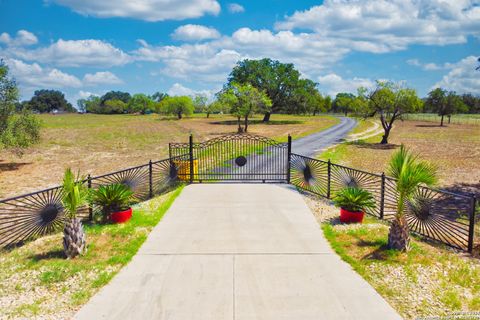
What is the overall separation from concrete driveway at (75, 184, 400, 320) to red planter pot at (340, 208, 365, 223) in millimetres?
862

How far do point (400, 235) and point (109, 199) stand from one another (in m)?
7.47

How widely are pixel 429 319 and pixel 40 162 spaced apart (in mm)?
23865

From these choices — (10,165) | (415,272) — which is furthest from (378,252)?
(10,165)

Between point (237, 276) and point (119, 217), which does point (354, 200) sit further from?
point (119, 217)

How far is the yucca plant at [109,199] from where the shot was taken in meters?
9.77

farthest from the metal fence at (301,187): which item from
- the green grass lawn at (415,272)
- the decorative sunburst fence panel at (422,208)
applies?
the green grass lawn at (415,272)

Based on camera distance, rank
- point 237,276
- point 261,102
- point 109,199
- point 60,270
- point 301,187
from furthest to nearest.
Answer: point 261,102 < point 301,187 < point 109,199 < point 60,270 < point 237,276

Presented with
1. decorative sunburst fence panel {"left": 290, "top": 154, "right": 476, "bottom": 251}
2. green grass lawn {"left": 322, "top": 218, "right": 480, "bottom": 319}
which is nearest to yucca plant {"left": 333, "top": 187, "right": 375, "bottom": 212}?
decorative sunburst fence panel {"left": 290, "top": 154, "right": 476, "bottom": 251}

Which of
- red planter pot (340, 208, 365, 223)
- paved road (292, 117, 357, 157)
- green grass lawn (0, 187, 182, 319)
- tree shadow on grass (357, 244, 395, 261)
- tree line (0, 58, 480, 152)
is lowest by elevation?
green grass lawn (0, 187, 182, 319)

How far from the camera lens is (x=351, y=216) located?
986cm

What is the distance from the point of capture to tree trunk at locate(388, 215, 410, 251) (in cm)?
773

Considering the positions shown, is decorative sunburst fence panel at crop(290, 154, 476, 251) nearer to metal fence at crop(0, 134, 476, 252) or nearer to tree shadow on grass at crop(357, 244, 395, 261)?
metal fence at crop(0, 134, 476, 252)

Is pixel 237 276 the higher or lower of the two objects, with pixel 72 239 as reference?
lower

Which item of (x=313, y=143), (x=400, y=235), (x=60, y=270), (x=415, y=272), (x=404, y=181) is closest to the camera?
(x=415, y=272)
